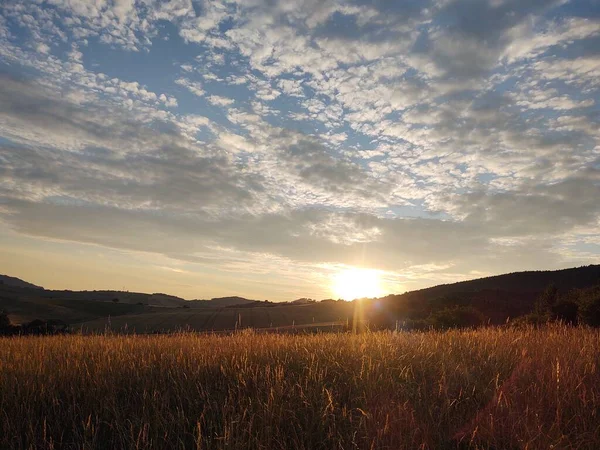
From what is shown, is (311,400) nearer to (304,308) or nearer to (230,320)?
(230,320)

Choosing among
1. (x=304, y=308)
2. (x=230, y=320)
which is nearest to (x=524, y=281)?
(x=304, y=308)

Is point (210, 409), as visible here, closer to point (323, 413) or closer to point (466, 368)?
point (323, 413)

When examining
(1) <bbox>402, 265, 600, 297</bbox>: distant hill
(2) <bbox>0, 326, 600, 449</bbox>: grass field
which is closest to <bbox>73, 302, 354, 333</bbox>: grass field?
(1) <bbox>402, 265, 600, 297</bbox>: distant hill

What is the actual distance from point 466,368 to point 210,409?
331cm

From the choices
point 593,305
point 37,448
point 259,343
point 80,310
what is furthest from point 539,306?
point 80,310

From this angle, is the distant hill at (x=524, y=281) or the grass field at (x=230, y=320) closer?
the grass field at (x=230, y=320)

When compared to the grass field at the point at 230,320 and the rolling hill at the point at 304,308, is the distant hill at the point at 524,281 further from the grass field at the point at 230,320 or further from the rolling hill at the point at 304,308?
the grass field at the point at 230,320

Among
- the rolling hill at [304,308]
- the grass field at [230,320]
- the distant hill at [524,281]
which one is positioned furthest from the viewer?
the distant hill at [524,281]

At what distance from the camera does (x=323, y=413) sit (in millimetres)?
4488

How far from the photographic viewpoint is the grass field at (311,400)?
13.6 feet

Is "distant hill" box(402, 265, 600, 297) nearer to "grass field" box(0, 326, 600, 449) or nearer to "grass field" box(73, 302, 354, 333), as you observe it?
"grass field" box(73, 302, 354, 333)

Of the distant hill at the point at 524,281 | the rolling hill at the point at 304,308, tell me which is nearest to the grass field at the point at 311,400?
the rolling hill at the point at 304,308

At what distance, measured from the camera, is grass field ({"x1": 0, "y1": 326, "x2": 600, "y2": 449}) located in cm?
414

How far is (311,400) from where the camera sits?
4.82 m
